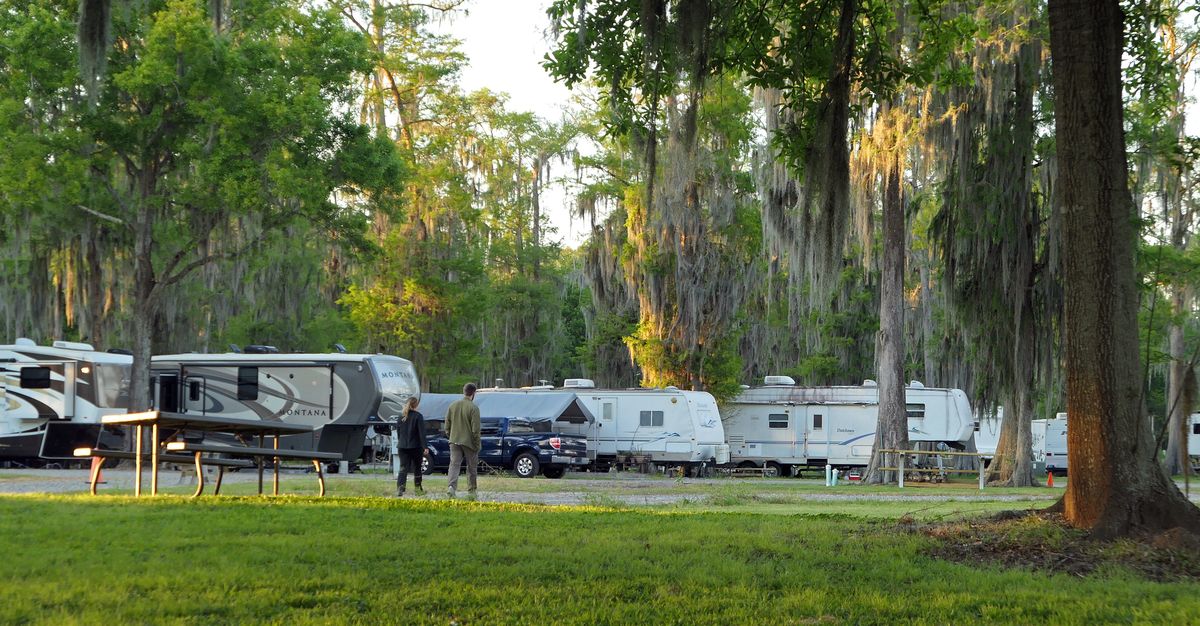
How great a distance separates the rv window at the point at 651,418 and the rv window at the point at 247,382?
358 inches

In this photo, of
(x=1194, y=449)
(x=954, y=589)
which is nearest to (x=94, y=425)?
(x=954, y=589)

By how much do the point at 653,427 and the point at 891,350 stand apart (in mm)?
6185

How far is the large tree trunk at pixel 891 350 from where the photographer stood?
2539 cm

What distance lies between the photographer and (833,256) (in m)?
10.5

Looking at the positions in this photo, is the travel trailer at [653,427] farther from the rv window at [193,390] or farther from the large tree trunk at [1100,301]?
the large tree trunk at [1100,301]

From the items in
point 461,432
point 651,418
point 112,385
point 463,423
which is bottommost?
point 651,418

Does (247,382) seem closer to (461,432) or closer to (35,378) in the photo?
(35,378)

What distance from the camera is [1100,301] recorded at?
7957mm

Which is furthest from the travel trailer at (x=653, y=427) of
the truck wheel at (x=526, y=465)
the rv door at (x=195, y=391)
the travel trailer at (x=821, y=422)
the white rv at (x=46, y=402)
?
the white rv at (x=46, y=402)

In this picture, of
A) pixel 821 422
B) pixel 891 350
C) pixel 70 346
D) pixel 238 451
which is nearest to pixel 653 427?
pixel 821 422

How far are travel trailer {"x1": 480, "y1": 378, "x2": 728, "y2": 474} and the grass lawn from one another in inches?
766

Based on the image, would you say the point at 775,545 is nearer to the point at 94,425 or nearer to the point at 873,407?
the point at 94,425

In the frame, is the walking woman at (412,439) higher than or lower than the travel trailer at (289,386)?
lower

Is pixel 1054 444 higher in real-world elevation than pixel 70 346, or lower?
lower
